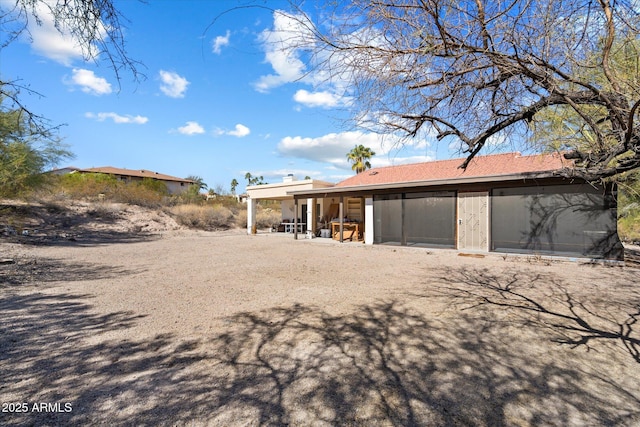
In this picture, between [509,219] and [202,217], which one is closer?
[509,219]

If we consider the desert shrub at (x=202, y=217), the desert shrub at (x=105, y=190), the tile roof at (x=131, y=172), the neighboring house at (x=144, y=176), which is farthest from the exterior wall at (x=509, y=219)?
the tile roof at (x=131, y=172)

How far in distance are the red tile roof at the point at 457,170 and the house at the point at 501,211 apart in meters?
0.07

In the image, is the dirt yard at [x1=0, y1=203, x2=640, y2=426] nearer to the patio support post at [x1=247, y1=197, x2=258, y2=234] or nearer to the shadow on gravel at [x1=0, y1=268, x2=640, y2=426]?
the shadow on gravel at [x1=0, y1=268, x2=640, y2=426]

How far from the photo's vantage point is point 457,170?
14648mm

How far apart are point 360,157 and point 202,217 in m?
14.6

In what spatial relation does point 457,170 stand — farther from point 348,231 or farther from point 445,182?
point 348,231

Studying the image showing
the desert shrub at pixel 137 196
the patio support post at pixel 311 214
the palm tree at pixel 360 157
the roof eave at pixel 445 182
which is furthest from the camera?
the palm tree at pixel 360 157

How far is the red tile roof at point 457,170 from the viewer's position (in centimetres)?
1161

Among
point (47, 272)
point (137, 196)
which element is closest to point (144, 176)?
point (137, 196)

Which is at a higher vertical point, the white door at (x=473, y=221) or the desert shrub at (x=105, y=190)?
the desert shrub at (x=105, y=190)

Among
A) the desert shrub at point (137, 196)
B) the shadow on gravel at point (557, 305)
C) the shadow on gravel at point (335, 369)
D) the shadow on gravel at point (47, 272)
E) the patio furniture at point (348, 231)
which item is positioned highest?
the desert shrub at point (137, 196)

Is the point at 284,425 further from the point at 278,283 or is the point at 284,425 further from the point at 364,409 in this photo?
the point at 278,283

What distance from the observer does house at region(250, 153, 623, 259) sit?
9.20 metres

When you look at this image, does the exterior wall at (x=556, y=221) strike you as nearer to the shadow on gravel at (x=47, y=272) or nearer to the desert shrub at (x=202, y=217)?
the shadow on gravel at (x=47, y=272)
